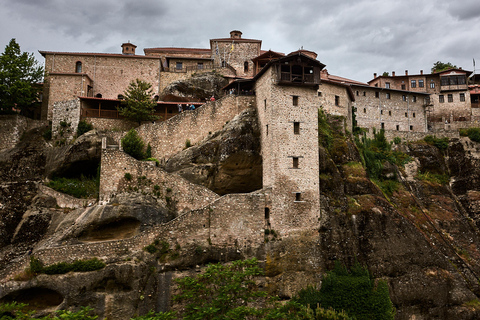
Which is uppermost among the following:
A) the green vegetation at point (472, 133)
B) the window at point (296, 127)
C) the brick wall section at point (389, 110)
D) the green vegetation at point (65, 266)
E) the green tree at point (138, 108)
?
the brick wall section at point (389, 110)

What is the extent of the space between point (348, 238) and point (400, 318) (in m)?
6.37

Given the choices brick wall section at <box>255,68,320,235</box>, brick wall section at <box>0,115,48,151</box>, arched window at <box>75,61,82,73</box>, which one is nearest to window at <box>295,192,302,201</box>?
brick wall section at <box>255,68,320,235</box>

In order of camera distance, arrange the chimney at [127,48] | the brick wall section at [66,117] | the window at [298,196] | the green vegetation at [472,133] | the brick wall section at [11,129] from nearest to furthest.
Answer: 1. the window at [298,196]
2. the brick wall section at [11,129]
3. the brick wall section at [66,117]
4. the green vegetation at [472,133]
5. the chimney at [127,48]

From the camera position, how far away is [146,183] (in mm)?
30609

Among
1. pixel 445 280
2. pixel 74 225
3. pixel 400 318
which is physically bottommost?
pixel 400 318

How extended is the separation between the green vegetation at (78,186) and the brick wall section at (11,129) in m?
7.24

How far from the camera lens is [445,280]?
3134cm

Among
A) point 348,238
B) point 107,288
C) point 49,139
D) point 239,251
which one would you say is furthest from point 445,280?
point 49,139

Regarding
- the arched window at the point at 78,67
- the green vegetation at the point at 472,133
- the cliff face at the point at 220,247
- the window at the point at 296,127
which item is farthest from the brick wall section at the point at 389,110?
the arched window at the point at 78,67

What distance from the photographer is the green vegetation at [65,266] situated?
24.3 meters

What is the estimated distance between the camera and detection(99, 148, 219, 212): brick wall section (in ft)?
98.8

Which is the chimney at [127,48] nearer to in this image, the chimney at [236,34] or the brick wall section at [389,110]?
the chimney at [236,34]

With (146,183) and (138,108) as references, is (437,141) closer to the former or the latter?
(138,108)

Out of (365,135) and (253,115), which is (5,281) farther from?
(365,135)
